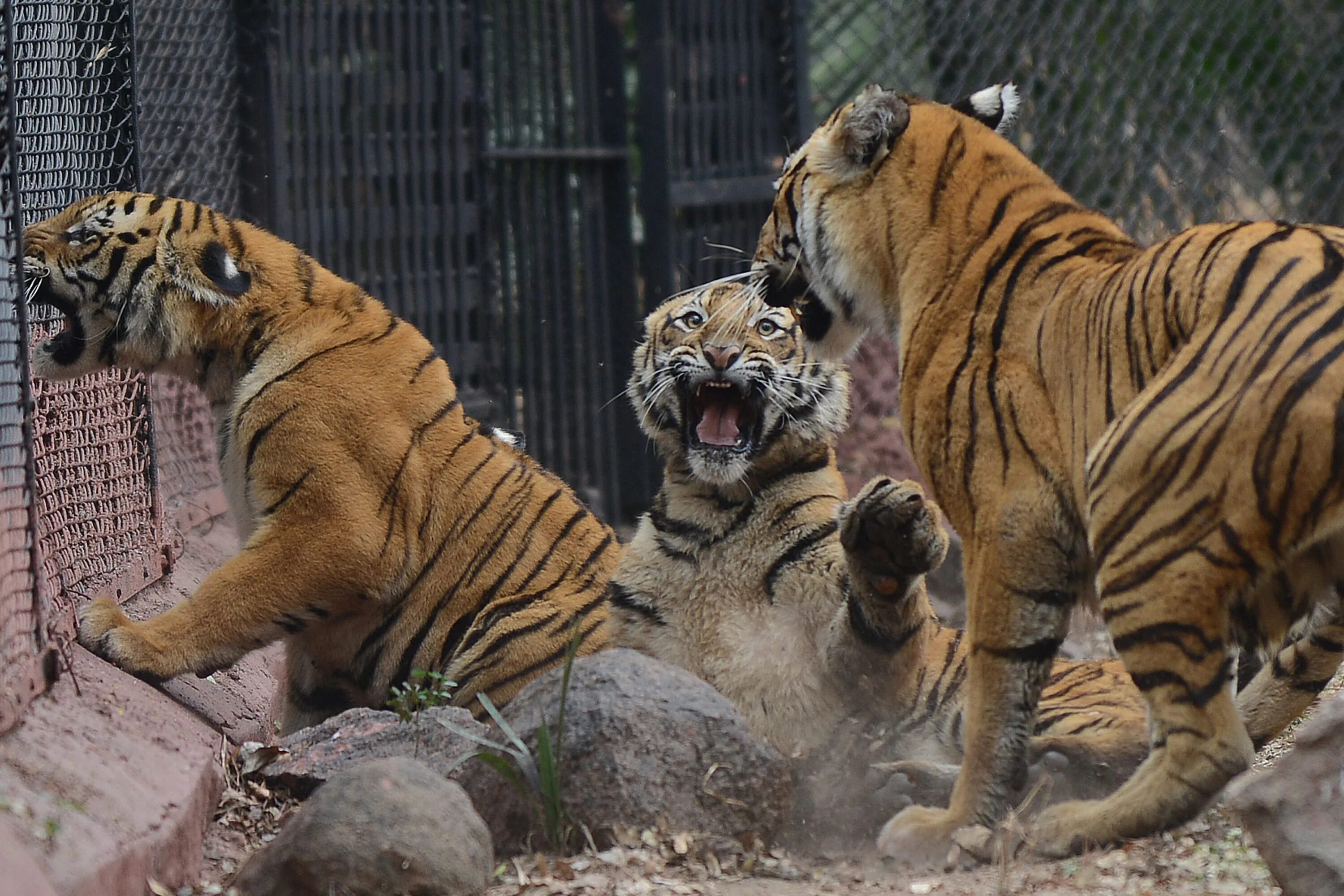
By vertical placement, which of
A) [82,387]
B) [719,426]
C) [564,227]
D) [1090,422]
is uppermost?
[564,227]

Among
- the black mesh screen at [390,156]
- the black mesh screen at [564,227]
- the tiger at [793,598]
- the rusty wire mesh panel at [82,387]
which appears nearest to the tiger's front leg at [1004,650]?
the tiger at [793,598]

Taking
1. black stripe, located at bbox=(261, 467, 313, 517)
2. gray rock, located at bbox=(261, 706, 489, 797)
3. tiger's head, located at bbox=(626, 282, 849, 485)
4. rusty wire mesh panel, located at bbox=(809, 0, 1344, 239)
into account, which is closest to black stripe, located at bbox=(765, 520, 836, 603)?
tiger's head, located at bbox=(626, 282, 849, 485)

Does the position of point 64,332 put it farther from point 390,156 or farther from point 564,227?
point 564,227

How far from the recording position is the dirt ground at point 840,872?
124 inches

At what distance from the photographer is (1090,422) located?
11.3 ft

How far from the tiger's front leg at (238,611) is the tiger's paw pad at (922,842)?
Result: 181cm

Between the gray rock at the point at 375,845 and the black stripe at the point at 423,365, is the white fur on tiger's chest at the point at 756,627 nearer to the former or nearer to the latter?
the black stripe at the point at 423,365

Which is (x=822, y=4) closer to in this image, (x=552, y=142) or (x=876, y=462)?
(x=552, y=142)

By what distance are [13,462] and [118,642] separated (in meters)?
0.91

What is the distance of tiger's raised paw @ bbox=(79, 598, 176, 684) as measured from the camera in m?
4.29

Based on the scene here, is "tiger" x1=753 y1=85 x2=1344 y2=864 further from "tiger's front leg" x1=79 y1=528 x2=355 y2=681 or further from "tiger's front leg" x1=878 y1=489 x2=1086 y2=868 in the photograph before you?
"tiger's front leg" x1=79 y1=528 x2=355 y2=681

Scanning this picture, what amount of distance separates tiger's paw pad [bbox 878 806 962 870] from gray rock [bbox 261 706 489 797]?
38.1 inches

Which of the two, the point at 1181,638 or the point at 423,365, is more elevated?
the point at 423,365

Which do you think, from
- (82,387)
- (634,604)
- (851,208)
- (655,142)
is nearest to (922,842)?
(634,604)
